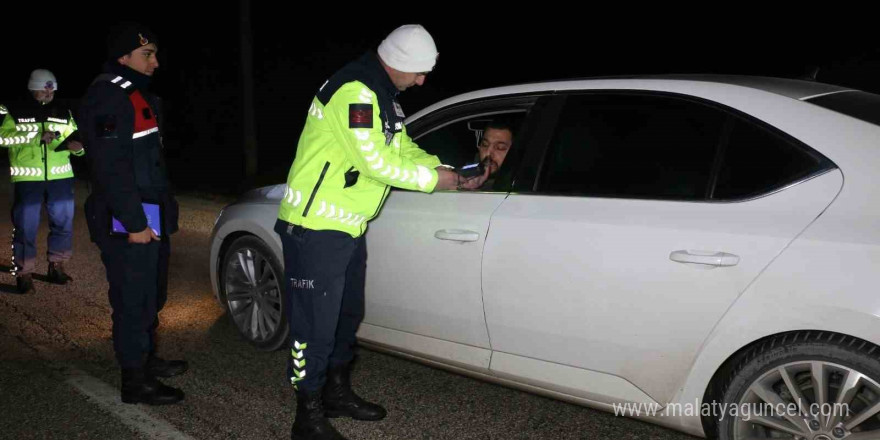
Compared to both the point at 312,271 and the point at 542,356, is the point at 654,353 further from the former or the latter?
the point at 312,271

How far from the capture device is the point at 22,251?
625 centimetres

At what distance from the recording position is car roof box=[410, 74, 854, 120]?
319 cm

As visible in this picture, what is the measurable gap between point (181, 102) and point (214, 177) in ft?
28.4

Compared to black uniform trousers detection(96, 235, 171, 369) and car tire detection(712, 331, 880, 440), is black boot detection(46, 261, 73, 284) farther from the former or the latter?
car tire detection(712, 331, 880, 440)

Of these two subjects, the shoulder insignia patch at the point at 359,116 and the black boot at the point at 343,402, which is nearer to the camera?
the shoulder insignia patch at the point at 359,116

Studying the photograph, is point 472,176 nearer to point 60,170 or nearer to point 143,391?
point 143,391

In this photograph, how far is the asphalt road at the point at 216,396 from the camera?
3.66m

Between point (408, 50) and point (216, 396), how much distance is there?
2.04 m

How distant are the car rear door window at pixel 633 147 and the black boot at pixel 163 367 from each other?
2284mm

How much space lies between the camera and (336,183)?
334cm

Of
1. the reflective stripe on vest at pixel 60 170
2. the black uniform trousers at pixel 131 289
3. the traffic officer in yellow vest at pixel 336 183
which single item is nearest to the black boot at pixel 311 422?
the traffic officer in yellow vest at pixel 336 183

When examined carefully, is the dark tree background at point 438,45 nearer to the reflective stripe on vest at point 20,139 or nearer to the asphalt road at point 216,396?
the reflective stripe on vest at point 20,139

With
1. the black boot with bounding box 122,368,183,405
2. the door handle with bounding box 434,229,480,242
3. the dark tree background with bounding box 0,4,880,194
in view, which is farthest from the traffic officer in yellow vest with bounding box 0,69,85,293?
the dark tree background with bounding box 0,4,880,194

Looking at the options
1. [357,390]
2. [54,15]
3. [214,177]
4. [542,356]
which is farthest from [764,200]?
[54,15]
